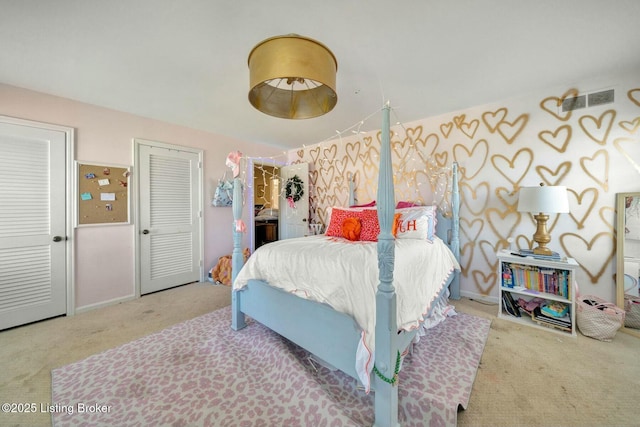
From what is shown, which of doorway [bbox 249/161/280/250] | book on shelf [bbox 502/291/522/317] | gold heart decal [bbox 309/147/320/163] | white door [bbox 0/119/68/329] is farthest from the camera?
doorway [bbox 249/161/280/250]

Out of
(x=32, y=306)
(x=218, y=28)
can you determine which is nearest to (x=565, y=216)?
(x=218, y=28)

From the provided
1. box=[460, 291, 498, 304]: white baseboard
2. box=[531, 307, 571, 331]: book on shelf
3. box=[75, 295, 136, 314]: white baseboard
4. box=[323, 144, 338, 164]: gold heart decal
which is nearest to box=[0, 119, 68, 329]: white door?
box=[75, 295, 136, 314]: white baseboard

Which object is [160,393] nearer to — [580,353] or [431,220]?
[431,220]

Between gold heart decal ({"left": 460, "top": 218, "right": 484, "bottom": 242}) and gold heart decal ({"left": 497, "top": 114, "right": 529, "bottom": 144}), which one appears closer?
gold heart decal ({"left": 497, "top": 114, "right": 529, "bottom": 144})

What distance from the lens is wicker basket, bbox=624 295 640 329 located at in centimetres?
197

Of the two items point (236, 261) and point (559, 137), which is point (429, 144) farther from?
point (236, 261)

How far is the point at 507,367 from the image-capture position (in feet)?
5.29

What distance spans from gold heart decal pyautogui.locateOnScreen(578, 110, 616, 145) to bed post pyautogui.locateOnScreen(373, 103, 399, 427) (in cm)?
242

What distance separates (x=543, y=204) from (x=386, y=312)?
1.98 m

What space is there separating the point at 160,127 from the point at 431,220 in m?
3.61

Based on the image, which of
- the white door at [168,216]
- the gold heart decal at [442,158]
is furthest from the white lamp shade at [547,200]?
the white door at [168,216]

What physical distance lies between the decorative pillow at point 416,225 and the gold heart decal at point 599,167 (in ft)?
4.58

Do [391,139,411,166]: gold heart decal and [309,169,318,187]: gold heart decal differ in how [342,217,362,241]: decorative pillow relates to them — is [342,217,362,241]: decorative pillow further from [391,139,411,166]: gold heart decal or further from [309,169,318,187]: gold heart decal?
[309,169,318,187]: gold heart decal

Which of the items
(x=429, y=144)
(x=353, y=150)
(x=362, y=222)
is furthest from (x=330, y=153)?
(x=362, y=222)
